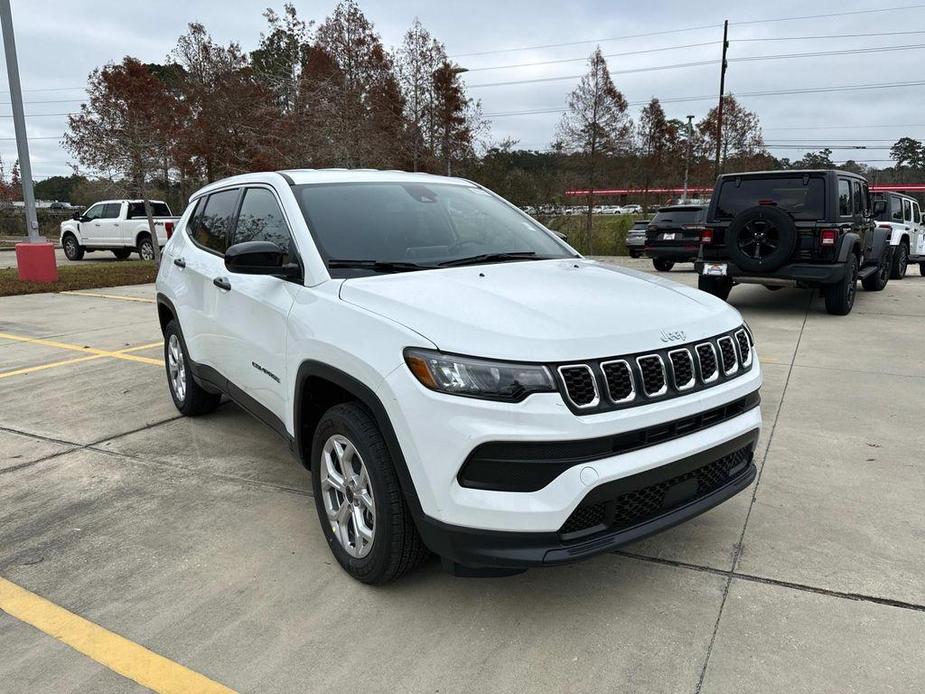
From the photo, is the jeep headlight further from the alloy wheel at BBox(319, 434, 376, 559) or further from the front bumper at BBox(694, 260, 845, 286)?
the front bumper at BBox(694, 260, 845, 286)

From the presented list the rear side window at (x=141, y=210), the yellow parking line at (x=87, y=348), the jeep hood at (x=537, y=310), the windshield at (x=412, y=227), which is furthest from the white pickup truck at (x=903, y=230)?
the rear side window at (x=141, y=210)

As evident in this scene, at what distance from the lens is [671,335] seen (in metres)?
2.64

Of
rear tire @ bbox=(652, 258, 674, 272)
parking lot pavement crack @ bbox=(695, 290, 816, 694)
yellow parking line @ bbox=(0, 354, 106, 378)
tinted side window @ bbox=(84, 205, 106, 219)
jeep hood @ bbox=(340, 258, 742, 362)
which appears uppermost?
tinted side window @ bbox=(84, 205, 106, 219)

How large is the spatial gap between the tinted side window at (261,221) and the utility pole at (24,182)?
452 inches

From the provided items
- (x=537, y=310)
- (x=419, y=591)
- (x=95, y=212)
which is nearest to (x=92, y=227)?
(x=95, y=212)

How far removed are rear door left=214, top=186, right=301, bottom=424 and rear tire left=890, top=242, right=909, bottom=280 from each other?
13890mm

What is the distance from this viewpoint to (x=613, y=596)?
2.81 metres

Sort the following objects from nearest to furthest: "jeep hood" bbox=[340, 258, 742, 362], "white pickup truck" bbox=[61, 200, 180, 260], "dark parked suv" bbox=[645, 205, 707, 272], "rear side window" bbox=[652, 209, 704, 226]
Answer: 1. "jeep hood" bbox=[340, 258, 742, 362]
2. "dark parked suv" bbox=[645, 205, 707, 272]
3. "rear side window" bbox=[652, 209, 704, 226]
4. "white pickup truck" bbox=[61, 200, 180, 260]

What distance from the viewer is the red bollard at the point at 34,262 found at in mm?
13812

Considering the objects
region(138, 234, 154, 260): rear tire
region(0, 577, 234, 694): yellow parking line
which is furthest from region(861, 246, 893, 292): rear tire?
region(138, 234, 154, 260): rear tire

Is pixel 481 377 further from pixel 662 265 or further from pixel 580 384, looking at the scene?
pixel 662 265

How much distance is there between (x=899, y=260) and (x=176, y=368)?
14.4m

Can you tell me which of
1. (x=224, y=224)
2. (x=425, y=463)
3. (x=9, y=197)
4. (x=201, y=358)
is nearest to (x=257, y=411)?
(x=201, y=358)

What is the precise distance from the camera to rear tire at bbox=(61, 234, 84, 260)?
2191 centimetres
